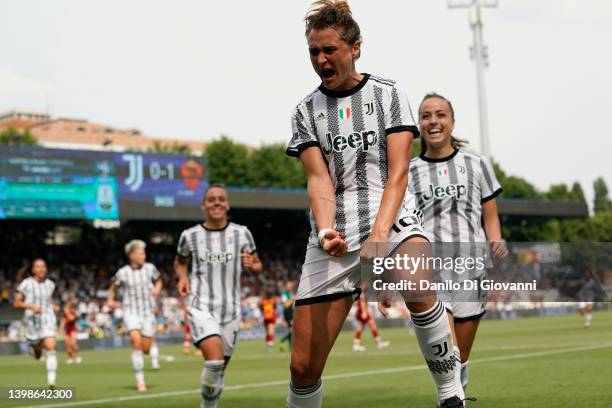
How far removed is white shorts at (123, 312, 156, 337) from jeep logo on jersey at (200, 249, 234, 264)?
730cm

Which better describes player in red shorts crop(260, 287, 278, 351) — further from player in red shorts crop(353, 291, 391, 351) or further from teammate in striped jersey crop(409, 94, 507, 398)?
teammate in striped jersey crop(409, 94, 507, 398)

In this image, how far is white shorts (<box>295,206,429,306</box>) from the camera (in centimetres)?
529

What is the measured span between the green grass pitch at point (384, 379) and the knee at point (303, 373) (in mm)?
4671

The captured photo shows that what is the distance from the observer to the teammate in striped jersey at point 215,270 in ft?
32.0

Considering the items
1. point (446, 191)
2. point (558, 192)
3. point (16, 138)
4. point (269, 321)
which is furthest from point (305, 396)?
point (558, 192)

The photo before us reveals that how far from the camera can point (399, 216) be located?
5.35 metres

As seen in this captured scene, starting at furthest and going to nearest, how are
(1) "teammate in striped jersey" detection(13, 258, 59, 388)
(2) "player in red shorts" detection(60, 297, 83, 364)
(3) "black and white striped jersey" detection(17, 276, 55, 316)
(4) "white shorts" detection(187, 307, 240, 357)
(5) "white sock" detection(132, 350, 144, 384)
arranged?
1. (2) "player in red shorts" detection(60, 297, 83, 364)
2. (3) "black and white striped jersey" detection(17, 276, 55, 316)
3. (1) "teammate in striped jersey" detection(13, 258, 59, 388)
4. (5) "white sock" detection(132, 350, 144, 384)
5. (4) "white shorts" detection(187, 307, 240, 357)

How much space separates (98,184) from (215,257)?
107ft

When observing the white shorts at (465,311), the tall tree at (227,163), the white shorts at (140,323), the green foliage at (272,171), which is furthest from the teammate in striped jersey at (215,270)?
the green foliage at (272,171)

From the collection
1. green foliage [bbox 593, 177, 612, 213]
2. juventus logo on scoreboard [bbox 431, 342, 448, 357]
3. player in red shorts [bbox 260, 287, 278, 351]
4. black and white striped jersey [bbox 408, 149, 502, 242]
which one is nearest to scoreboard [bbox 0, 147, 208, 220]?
player in red shorts [bbox 260, 287, 278, 351]

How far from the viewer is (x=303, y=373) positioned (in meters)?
5.35

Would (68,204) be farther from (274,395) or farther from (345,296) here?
(345,296)

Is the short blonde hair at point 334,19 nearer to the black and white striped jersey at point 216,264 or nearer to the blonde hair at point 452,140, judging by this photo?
the blonde hair at point 452,140

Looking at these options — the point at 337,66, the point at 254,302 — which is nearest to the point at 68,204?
the point at 254,302
